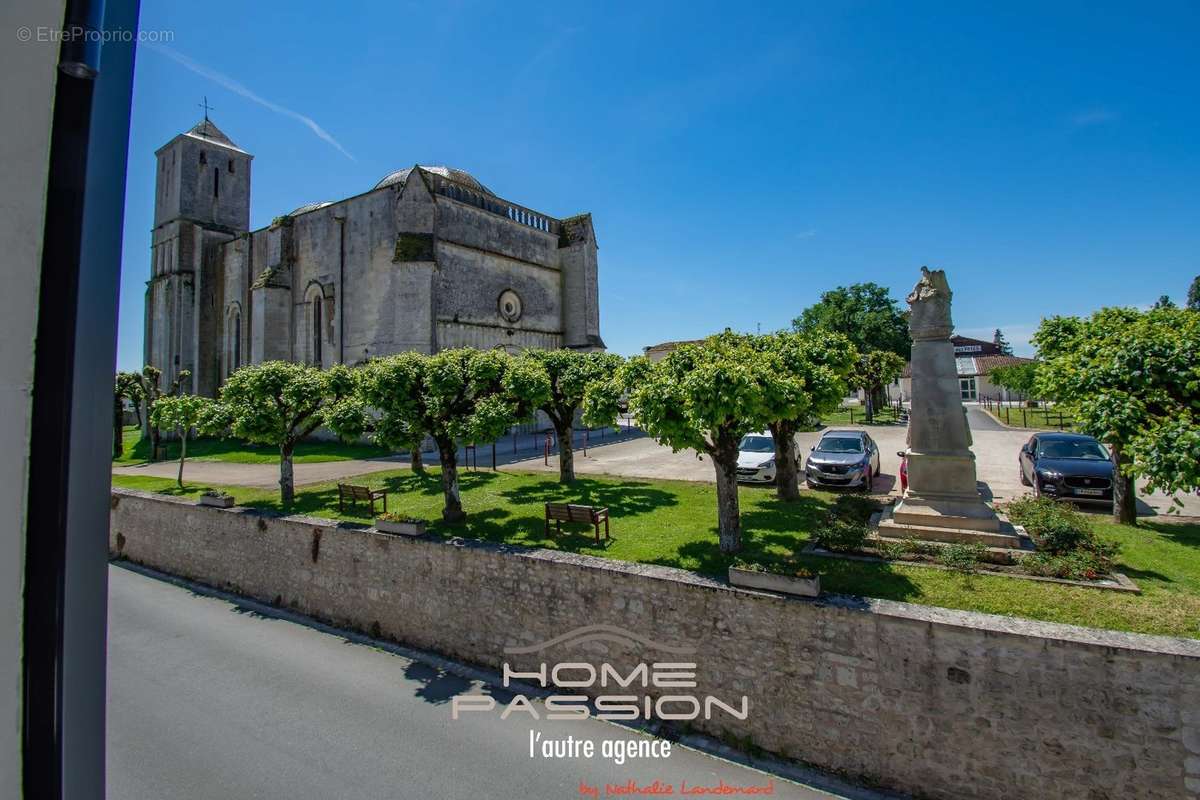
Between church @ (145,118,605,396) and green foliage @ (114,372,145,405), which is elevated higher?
church @ (145,118,605,396)

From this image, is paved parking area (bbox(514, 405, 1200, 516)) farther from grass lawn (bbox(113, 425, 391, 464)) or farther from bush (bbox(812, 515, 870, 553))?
grass lawn (bbox(113, 425, 391, 464))

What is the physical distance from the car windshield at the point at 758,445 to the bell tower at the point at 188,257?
31692 mm

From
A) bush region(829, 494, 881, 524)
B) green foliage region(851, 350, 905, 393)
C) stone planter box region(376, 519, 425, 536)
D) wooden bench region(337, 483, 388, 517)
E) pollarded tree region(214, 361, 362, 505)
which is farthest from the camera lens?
green foliage region(851, 350, 905, 393)

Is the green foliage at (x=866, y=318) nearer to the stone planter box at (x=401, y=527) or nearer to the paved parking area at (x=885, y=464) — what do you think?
the paved parking area at (x=885, y=464)

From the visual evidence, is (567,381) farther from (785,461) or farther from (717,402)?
(717,402)

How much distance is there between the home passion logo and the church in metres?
18.2

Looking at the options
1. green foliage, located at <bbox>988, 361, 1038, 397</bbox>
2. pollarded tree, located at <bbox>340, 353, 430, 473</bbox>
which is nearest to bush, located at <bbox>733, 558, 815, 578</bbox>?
pollarded tree, located at <bbox>340, 353, 430, 473</bbox>

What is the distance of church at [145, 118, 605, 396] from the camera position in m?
25.3

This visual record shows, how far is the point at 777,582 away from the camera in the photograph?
684 centimetres

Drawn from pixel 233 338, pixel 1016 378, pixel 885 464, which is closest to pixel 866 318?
pixel 1016 378

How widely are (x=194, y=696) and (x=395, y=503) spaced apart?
5.66 metres

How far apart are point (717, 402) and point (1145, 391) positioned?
261 inches

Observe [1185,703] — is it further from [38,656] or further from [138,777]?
[138,777]

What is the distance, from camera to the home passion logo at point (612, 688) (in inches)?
290
